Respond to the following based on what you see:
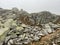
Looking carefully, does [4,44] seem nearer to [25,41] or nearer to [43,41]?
[25,41]

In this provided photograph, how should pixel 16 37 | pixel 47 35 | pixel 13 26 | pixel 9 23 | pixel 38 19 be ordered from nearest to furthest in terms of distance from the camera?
pixel 16 37, pixel 47 35, pixel 13 26, pixel 9 23, pixel 38 19

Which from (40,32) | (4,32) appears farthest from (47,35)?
(4,32)

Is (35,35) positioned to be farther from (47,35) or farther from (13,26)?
(13,26)

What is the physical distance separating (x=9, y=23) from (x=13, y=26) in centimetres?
270

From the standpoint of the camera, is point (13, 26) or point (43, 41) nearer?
point (43, 41)

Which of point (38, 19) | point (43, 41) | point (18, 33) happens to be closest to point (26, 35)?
point (18, 33)

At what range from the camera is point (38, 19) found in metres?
46.7

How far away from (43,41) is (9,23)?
11.9 metres

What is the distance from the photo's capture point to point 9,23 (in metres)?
37.0

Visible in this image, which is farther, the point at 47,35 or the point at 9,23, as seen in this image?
the point at 9,23

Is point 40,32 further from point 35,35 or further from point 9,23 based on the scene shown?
point 9,23

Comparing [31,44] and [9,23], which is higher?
[9,23]

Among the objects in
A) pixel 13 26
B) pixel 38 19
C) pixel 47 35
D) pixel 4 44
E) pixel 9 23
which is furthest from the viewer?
pixel 38 19

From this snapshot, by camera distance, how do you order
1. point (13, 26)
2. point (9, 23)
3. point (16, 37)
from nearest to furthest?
point (16, 37)
point (13, 26)
point (9, 23)
